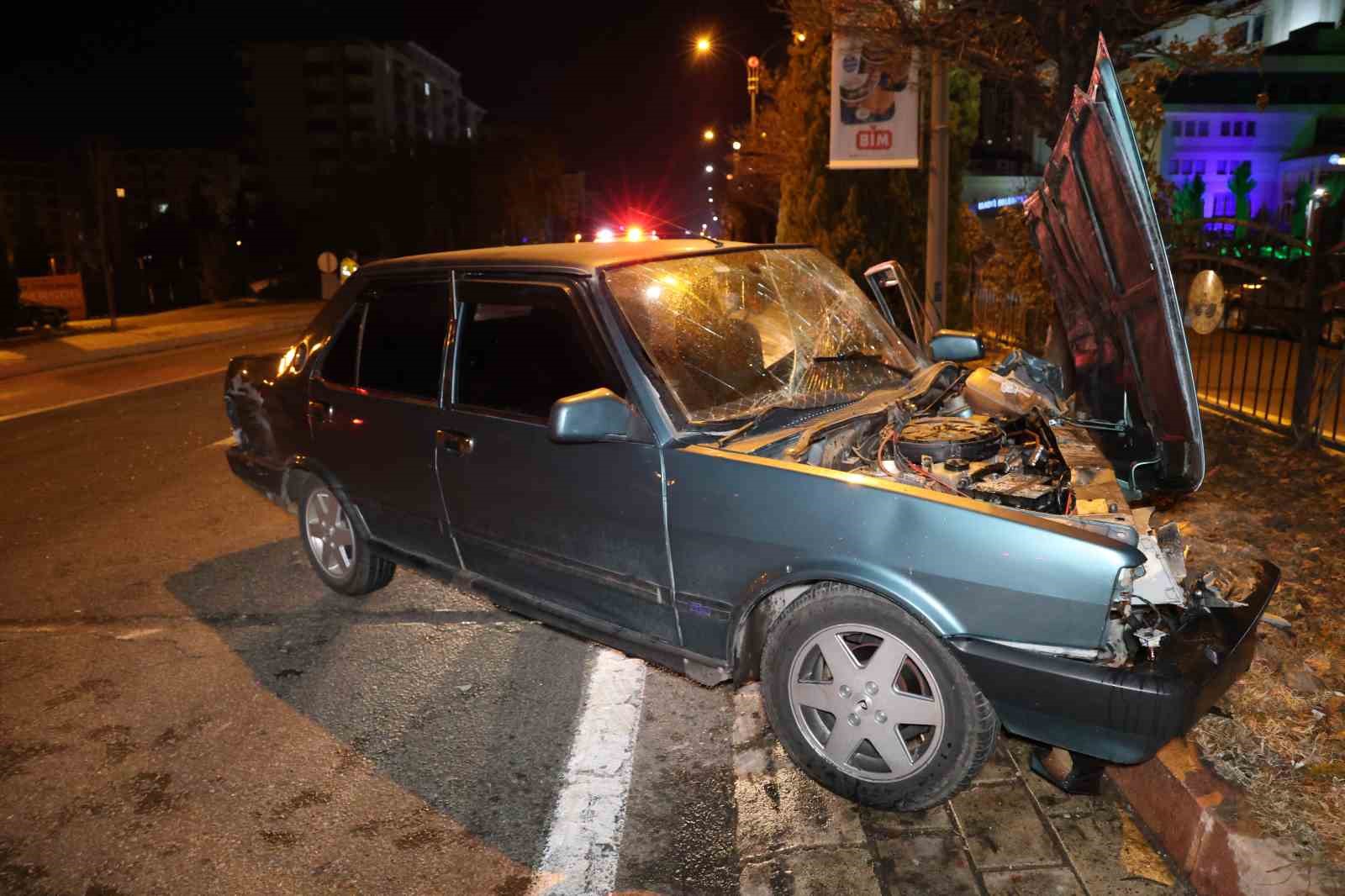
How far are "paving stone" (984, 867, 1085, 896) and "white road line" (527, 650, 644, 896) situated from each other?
3.62 feet

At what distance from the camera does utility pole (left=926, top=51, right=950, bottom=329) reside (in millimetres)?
10500

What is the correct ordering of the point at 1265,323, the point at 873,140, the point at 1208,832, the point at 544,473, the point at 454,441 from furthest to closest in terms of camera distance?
1. the point at 873,140
2. the point at 1265,323
3. the point at 454,441
4. the point at 544,473
5. the point at 1208,832

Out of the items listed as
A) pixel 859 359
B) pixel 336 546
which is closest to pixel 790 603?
pixel 859 359

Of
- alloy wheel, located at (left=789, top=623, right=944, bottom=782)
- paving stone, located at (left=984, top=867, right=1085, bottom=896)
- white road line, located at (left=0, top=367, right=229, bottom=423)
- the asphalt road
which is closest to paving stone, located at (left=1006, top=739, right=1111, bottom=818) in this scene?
the asphalt road

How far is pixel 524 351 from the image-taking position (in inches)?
156

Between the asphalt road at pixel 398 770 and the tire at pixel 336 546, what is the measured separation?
0.41ft

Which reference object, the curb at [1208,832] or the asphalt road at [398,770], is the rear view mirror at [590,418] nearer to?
the asphalt road at [398,770]

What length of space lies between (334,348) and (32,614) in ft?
7.04

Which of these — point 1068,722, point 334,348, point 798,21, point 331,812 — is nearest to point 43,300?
point 798,21

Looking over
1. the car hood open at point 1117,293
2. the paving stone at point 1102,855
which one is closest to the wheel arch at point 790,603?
the paving stone at point 1102,855

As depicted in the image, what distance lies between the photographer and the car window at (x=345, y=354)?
4.79 metres

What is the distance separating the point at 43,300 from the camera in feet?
81.5

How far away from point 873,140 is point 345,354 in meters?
8.88

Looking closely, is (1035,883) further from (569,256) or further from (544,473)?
(569,256)
